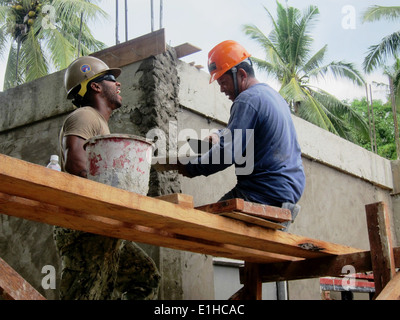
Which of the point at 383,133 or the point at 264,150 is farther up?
the point at 383,133

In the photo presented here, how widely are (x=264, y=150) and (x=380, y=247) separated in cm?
94

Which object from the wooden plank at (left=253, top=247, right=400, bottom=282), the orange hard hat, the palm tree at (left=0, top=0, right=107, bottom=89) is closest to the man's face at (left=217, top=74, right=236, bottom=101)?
the orange hard hat

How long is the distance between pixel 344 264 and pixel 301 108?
2488 cm

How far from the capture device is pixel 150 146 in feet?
9.28

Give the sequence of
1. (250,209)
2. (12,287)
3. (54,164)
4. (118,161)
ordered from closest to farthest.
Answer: (12,287)
(118,161)
(250,209)
(54,164)

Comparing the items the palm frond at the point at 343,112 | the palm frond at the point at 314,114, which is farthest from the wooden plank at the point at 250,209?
the palm frond at the point at 343,112

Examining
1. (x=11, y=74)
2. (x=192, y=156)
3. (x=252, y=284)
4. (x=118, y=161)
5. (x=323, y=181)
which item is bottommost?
(x=252, y=284)

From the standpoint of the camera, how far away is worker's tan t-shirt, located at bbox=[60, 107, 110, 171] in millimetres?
3369

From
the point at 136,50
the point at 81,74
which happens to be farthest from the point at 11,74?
the point at 81,74

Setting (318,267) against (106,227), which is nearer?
(106,227)

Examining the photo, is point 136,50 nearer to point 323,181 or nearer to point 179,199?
point 179,199

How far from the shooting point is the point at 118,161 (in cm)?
270
